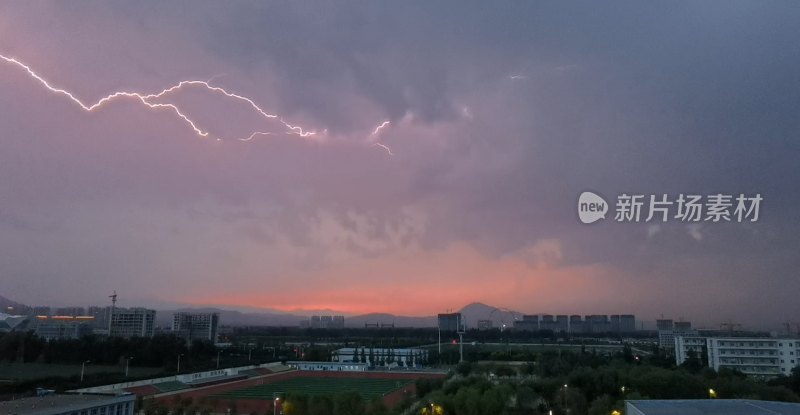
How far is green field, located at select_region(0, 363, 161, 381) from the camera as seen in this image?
25.0 meters

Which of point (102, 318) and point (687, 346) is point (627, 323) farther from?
point (102, 318)

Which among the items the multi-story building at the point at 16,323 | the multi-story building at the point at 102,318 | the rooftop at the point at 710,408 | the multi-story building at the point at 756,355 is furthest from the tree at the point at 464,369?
the multi-story building at the point at 102,318

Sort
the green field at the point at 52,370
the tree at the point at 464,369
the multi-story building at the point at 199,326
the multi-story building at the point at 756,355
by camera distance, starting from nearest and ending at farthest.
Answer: the tree at the point at 464,369 → the multi-story building at the point at 756,355 → the green field at the point at 52,370 → the multi-story building at the point at 199,326

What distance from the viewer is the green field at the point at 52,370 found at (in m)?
25.0

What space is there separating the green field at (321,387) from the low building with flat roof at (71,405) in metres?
8.42

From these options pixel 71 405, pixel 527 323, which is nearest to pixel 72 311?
pixel 527 323

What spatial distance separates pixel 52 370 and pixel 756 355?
3330 centimetres

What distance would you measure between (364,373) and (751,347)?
18804mm

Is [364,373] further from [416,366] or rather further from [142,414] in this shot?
[142,414]

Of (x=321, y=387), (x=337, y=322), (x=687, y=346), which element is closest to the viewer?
(x=321, y=387)

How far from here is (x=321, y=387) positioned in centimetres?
2381

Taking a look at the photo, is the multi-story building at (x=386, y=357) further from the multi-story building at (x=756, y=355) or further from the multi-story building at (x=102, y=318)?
the multi-story building at (x=102, y=318)

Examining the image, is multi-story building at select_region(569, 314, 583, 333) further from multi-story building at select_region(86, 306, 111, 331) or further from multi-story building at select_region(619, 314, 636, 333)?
multi-story building at select_region(86, 306, 111, 331)

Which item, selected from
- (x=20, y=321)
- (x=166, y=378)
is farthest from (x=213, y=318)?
(x=166, y=378)
